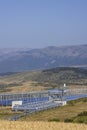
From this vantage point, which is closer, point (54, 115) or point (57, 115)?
point (57, 115)

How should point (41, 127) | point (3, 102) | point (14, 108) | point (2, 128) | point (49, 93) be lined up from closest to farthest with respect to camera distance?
point (2, 128)
point (41, 127)
point (14, 108)
point (3, 102)
point (49, 93)

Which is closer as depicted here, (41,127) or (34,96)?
(41,127)

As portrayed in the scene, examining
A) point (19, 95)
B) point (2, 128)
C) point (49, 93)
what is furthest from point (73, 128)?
point (19, 95)

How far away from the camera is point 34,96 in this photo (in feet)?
605

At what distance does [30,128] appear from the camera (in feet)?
148

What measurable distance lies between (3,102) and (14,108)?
83.4ft

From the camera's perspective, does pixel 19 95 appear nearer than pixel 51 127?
No

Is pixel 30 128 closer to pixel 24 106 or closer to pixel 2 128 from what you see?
pixel 2 128

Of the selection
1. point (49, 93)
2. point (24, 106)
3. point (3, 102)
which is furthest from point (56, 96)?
point (24, 106)

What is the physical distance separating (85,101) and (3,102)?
3557 cm

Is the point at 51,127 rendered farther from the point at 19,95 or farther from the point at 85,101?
the point at 19,95

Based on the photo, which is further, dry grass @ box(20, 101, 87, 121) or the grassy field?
dry grass @ box(20, 101, 87, 121)

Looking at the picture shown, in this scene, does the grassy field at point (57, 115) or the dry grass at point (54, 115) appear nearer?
the grassy field at point (57, 115)

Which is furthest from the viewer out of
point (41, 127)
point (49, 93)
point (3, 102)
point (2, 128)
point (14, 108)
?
point (49, 93)
